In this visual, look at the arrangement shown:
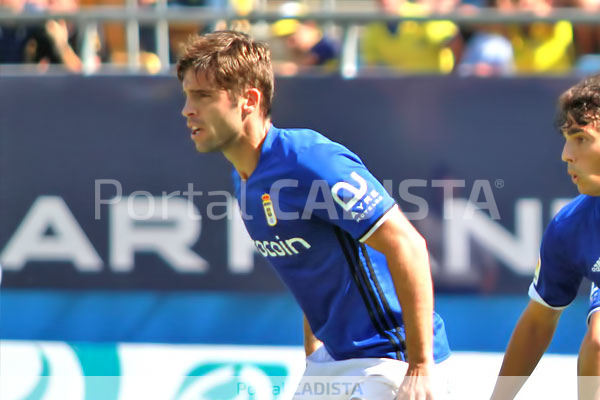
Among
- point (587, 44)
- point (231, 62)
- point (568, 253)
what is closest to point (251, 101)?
point (231, 62)

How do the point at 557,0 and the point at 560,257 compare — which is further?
the point at 557,0

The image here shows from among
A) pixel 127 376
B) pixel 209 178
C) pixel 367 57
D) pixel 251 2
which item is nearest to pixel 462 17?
pixel 367 57

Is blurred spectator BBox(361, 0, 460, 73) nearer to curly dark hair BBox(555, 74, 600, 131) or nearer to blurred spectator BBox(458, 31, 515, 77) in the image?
blurred spectator BBox(458, 31, 515, 77)

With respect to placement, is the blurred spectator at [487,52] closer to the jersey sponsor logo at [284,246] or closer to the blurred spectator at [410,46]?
the blurred spectator at [410,46]

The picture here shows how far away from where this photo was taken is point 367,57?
651cm

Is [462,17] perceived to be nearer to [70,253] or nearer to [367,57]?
[367,57]

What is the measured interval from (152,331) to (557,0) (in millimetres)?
3664

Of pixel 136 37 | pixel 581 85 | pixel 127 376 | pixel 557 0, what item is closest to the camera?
pixel 581 85

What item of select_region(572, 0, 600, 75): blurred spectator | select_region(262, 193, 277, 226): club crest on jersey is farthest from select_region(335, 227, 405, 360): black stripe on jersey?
select_region(572, 0, 600, 75): blurred spectator

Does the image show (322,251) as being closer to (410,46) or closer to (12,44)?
(410,46)

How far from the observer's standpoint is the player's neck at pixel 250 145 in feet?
10.6

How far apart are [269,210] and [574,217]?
1.11 m

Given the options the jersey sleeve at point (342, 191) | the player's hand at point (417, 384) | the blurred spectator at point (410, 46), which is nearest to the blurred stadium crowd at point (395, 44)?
the blurred spectator at point (410, 46)

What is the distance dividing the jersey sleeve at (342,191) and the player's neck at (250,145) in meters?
0.24
